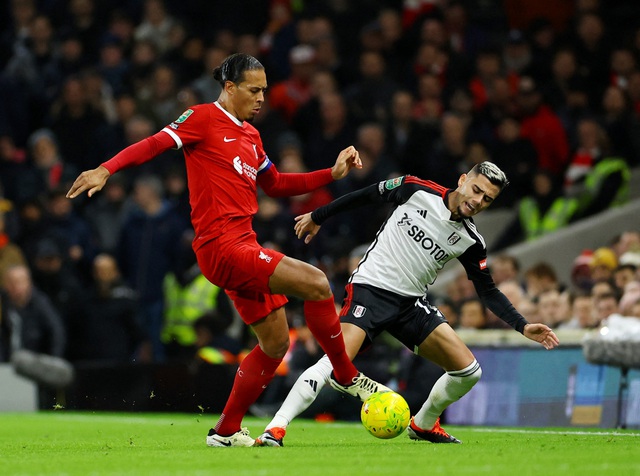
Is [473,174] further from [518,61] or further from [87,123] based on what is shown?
[87,123]

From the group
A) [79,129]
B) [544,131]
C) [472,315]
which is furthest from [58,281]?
[544,131]

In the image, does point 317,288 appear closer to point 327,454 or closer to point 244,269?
point 244,269

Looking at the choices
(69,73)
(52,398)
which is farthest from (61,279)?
(69,73)

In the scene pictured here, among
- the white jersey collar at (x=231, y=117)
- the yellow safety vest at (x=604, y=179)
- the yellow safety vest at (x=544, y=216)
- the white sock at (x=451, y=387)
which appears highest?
the yellow safety vest at (x=604, y=179)

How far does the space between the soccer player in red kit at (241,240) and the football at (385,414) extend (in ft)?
0.59

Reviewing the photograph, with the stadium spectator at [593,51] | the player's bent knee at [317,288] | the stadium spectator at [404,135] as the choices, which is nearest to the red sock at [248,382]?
the player's bent knee at [317,288]

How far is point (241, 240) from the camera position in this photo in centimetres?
843

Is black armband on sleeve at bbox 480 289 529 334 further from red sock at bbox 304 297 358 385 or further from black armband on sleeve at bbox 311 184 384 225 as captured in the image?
red sock at bbox 304 297 358 385

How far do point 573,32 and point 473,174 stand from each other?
29.6 feet

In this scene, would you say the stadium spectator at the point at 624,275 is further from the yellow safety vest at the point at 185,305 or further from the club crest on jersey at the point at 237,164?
the club crest on jersey at the point at 237,164

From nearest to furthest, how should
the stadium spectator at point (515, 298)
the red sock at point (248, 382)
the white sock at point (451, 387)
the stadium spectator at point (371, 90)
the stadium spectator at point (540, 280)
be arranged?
the red sock at point (248, 382) → the white sock at point (451, 387) → the stadium spectator at point (515, 298) → the stadium spectator at point (540, 280) → the stadium spectator at point (371, 90)

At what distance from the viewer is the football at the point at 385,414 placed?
8.51m

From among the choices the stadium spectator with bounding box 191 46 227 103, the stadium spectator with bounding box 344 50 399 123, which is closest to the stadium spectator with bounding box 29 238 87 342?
the stadium spectator with bounding box 191 46 227 103

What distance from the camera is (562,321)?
13.1 meters
